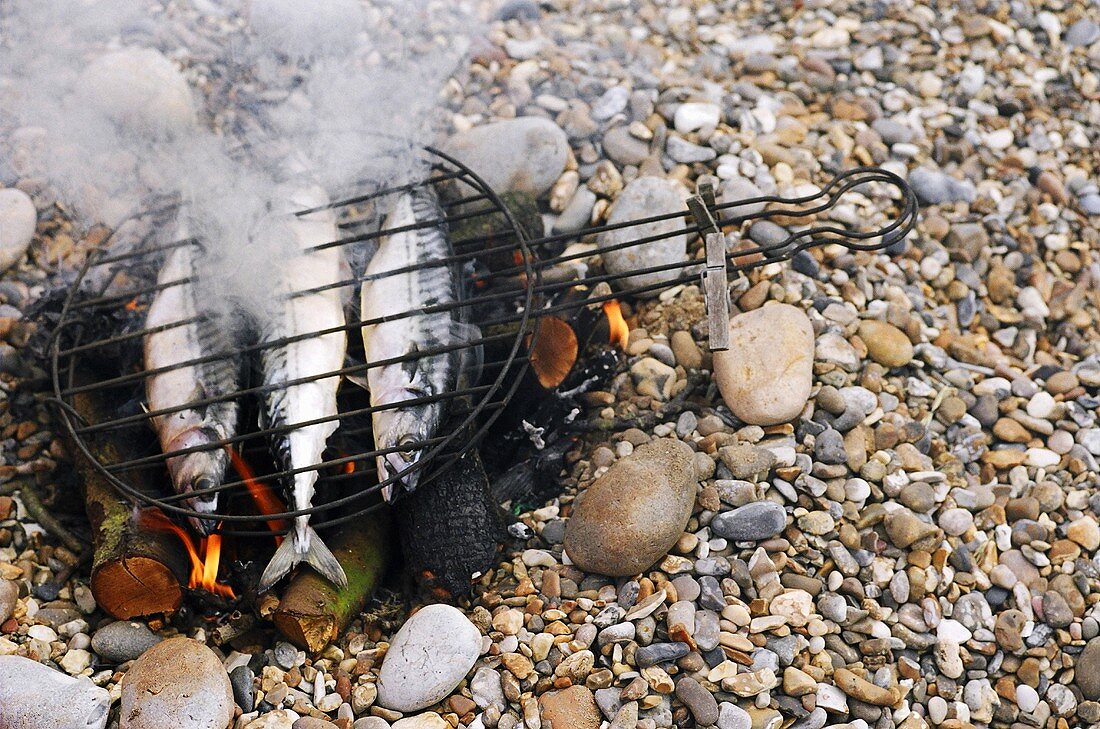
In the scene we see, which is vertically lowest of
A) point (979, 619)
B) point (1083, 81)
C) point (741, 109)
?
point (979, 619)

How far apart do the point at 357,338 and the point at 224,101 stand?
6.48 ft

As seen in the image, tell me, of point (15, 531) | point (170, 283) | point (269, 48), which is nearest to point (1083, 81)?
point (269, 48)

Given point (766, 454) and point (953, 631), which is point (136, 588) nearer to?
point (766, 454)

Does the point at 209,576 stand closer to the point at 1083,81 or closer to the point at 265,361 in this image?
the point at 265,361

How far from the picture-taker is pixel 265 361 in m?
3.19

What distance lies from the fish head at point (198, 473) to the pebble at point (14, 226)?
1.49 m

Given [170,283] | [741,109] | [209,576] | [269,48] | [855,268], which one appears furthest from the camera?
[269,48]

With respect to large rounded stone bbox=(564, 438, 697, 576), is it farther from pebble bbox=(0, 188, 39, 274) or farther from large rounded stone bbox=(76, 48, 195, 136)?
large rounded stone bbox=(76, 48, 195, 136)

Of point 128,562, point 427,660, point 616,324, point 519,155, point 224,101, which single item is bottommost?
point 427,660

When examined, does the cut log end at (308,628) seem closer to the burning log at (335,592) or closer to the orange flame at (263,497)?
the burning log at (335,592)

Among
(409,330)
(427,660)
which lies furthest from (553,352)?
(427,660)

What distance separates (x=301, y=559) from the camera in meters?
2.74

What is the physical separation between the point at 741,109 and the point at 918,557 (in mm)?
2440

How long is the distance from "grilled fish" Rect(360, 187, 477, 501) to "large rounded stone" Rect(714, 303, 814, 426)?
0.98 meters
